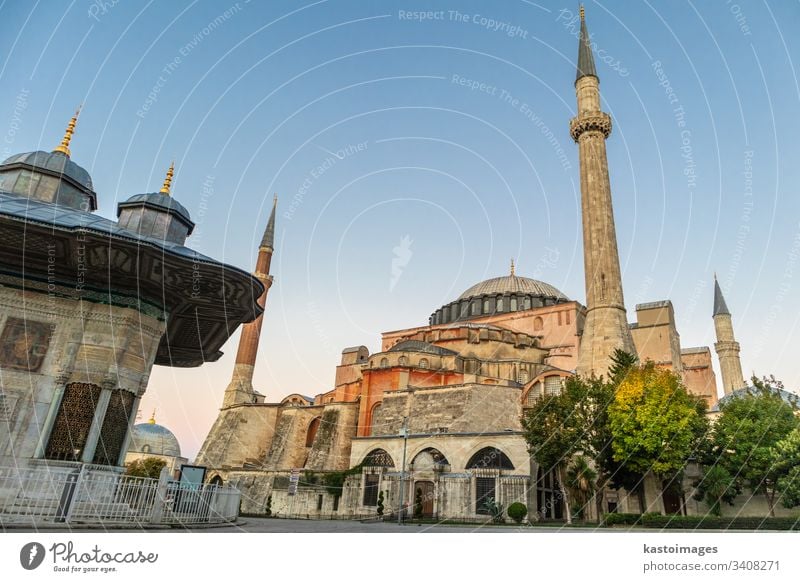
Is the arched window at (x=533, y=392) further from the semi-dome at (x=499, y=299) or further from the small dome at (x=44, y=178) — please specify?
the small dome at (x=44, y=178)

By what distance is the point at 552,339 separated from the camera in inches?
1601

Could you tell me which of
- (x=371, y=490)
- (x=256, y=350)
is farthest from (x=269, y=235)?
(x=371, y=490)

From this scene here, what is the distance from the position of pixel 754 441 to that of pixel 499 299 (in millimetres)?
29479

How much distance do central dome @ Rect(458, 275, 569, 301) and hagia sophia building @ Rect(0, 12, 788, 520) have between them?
30 centimetres

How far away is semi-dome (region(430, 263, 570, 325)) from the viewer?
4647cm

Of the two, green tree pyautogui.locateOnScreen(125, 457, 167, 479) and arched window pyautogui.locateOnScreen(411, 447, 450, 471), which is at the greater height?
arched window pyautogui.locateOnScreen(411, 447, 450, 471)

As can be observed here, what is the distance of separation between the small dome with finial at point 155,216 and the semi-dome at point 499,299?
33.4 meters

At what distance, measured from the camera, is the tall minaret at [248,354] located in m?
41.2

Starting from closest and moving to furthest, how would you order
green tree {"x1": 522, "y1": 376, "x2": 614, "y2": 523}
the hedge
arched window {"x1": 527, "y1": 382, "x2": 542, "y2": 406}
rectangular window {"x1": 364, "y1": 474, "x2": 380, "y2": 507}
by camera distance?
the hedge < green tree {"x1": 522, "y1": 376, "x2": 614, "y2": 523} < rectangular window {"x1": 364, "y1": 474, "x2": 380, "y2": 507} < arched window {"x1": 527, "y1": 382, "x2": 542, "y2": 406}

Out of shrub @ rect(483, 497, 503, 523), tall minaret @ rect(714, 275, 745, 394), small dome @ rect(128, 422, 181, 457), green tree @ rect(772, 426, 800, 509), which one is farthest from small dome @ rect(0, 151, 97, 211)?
tall minaret @ rect(714, 275, 745, 394)

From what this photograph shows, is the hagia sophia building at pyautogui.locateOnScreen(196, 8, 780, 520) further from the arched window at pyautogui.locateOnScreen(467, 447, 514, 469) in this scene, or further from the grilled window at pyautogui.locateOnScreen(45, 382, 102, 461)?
the grilled window at pyautogui.locateOnScreen(45, 382, 102, 461)

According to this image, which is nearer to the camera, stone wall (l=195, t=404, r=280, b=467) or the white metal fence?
the white metal fence

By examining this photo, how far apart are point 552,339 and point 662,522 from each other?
25.3 m

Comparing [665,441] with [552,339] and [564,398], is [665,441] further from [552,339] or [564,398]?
[552,339]
